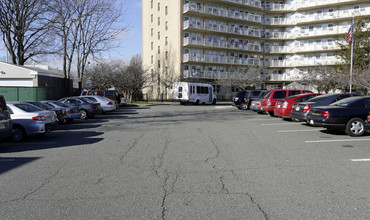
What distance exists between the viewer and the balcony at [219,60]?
4679 cm

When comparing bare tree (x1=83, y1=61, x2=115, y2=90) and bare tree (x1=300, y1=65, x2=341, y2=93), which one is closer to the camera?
bare tree (x1=300, y1=65, x2=341, y2=93)

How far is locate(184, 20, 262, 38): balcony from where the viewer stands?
1811 inches

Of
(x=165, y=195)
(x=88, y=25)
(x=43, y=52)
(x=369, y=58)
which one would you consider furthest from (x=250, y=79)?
(x=165, y=195)

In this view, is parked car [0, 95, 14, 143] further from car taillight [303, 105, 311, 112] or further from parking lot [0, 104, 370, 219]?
car taillight [303, 105, 311, 112]

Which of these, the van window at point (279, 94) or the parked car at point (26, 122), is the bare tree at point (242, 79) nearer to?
the van window at point (279, 94)

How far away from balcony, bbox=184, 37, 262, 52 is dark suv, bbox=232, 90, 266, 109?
73.2 feet

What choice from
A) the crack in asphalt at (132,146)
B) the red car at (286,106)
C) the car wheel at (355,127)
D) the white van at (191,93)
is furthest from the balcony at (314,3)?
the crack in asphalt at (132,146)

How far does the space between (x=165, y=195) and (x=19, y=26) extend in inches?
996

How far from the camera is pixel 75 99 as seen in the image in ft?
61.0

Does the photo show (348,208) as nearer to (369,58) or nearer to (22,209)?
(22,209)

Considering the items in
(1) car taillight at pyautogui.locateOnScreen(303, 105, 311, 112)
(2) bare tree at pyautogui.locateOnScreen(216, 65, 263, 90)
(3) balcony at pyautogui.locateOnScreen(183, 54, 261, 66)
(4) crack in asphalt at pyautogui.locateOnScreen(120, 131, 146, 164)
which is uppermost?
(3) balcony at pyautogui.locateOnScreen(183, 54, 261, 66)

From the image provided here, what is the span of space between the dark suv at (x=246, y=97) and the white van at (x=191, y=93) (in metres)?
8.43

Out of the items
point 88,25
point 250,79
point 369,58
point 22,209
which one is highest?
point 88,25

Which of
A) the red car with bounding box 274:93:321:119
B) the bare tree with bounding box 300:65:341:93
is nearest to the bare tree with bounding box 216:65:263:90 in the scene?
the bare tree with bounding box 300:65:341:93
